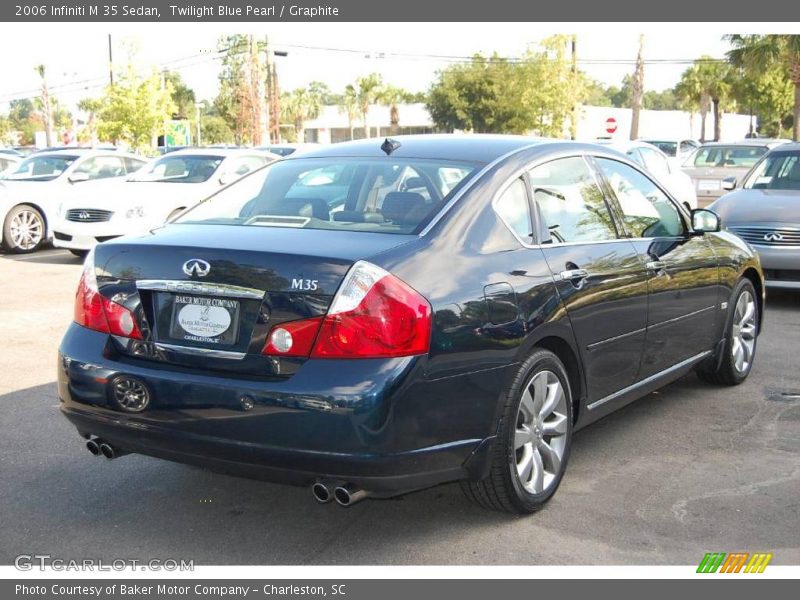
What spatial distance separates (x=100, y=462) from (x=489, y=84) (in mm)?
56860

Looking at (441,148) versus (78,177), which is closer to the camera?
(441,148)

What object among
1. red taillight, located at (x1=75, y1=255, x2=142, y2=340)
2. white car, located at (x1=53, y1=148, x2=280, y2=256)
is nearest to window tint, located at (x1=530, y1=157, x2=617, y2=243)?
red taillight, located at (x1=75, y1=255, x2=142, y2=340)

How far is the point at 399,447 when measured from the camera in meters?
3.74

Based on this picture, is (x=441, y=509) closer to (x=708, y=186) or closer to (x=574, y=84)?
(x=708, y=186)

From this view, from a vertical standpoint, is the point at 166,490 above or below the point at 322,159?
below

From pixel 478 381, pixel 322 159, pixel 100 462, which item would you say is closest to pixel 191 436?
pixel 478 381

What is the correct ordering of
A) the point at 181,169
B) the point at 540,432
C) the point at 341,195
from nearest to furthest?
the point at 540,432, the point at 341,195, the point at 181,169

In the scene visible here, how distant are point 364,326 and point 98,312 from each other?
4.19 feet

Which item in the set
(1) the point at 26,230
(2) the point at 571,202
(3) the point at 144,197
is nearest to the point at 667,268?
(2) the point at 571,202

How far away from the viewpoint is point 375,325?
3.71 metres

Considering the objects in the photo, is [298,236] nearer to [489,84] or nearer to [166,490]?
[166,490]

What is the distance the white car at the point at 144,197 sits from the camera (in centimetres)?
1426

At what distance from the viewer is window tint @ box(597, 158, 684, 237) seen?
220 inches

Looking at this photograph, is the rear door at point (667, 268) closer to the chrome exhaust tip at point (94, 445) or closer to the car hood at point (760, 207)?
the chrome exhaust tip at point (94, 445)
